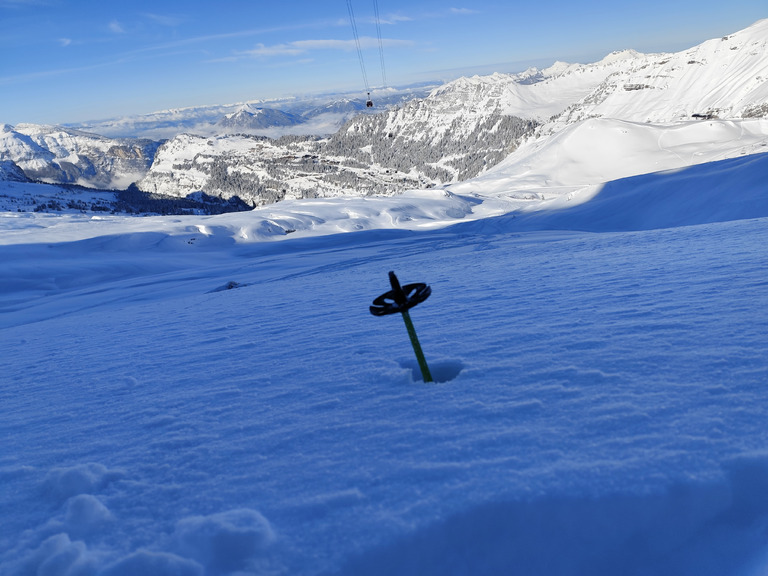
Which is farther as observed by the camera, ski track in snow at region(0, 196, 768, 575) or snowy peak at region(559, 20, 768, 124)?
snowy peak at region(559, 20, 768, 124)

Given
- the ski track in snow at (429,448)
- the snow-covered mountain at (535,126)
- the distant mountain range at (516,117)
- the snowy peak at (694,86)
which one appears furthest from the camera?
the distant mountain range at (516,117)

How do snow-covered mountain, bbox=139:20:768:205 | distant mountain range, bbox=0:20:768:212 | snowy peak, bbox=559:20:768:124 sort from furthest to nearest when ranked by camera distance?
distant mountain range, bbox=0:20:768:212, snowy peak, bbox=559:20:768:124, snow-covered mountain, bbox=139:20:768:205

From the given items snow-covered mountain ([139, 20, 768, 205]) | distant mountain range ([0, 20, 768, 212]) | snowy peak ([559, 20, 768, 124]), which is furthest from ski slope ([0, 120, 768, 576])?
snowy peak ([559, 20, 768, 124])

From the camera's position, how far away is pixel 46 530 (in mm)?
2027

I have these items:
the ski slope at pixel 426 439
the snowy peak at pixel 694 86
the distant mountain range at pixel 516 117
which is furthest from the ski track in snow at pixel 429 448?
the snowy peak at pixel 694 86

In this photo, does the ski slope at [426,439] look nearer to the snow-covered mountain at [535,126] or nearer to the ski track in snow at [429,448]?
the ski track in snow at [429,448]

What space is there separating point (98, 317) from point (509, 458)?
9.96 meters

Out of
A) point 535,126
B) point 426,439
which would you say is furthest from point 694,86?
point 426,439

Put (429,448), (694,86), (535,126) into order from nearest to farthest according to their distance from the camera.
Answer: (429,448) < (694,86) < (535,126)

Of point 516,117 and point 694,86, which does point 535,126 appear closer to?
point 516,117

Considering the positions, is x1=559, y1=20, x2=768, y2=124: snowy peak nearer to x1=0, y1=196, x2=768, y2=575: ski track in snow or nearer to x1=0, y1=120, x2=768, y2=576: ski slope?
x1=0, y1=120, x2=768, y2=576: ski slope

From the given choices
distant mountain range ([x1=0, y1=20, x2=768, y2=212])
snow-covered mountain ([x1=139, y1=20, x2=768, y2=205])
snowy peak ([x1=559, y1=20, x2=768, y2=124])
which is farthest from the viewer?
distant mountain range ([x1=0, y1=20, x2=768, y2=212])

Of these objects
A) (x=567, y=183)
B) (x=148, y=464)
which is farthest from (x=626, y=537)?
(x=567, y=183)

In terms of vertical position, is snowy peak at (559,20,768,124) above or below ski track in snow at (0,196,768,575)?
above
